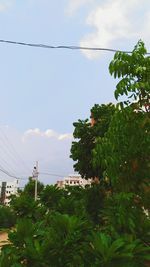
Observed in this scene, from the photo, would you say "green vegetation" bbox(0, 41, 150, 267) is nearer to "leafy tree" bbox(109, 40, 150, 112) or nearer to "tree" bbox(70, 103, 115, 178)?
"leafy tree" bbox(109, 40, 150, 112)

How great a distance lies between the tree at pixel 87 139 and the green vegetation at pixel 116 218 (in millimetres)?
8972

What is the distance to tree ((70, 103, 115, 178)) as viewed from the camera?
15122 mm

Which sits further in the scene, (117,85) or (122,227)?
(117,85)

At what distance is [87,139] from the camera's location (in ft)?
51.4

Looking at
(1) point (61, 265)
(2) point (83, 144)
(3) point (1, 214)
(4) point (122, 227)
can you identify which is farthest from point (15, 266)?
(3) point (1, 214)

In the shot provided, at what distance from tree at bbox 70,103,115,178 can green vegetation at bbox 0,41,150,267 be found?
29.4ft

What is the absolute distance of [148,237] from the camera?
173 inches

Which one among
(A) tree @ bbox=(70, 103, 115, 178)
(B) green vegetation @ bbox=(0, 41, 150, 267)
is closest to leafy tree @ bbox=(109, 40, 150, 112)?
(B) green vegetation @ bbox=(0, 41, 150, 267)

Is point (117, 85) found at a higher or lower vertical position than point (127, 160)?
higher

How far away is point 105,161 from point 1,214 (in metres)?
27.9

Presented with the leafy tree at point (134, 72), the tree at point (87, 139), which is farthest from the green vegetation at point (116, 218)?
the tree at point (87, 139)

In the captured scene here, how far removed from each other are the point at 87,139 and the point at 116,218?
11043 millimetres

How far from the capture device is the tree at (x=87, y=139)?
15122 mm

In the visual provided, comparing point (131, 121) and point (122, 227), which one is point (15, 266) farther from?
point (131, 121)
